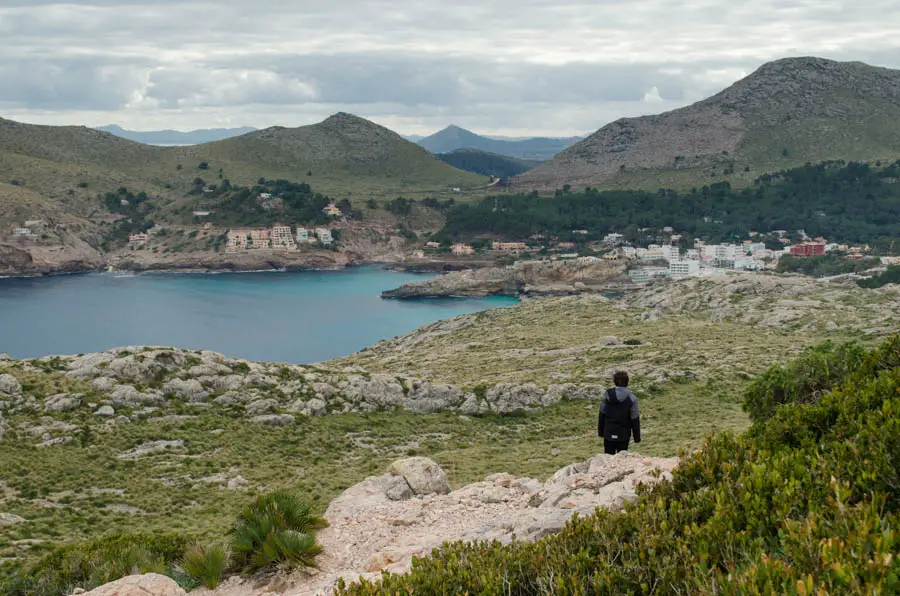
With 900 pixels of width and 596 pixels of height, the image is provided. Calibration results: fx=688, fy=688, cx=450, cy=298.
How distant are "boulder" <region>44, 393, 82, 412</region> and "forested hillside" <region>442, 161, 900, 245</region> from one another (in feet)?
440

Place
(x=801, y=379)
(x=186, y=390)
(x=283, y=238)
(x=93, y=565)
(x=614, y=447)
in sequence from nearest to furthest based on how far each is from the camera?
(x=93, y=565), (x=614, y=447), (x=801, y=379), (x=186, y=390), (x=283, y=238)

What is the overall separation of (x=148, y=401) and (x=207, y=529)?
12167 mm

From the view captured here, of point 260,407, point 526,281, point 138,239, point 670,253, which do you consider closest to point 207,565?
point 260,407

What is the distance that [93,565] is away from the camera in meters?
9.94

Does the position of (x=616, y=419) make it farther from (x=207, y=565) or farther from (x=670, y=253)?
(x=670, y=253)

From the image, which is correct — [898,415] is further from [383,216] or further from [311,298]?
[383,216]

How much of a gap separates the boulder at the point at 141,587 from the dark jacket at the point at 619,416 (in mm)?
7027

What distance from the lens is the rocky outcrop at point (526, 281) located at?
387 feet

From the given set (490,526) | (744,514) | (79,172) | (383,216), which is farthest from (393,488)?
(79,172)

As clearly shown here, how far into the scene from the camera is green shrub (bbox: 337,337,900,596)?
4.78 m

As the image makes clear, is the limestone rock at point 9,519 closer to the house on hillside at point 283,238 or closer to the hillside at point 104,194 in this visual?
the hillside at point 104,194

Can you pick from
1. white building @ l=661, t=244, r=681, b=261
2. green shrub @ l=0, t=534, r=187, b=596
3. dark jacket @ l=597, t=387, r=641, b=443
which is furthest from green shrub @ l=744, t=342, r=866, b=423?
white building @ l=661, t=244, r=681, b=261

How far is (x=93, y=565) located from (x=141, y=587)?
2.62m

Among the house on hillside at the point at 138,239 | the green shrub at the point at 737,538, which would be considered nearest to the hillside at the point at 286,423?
the green shrub at the point at 737,538
